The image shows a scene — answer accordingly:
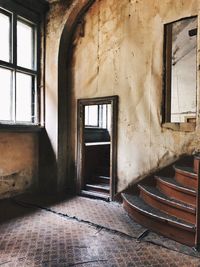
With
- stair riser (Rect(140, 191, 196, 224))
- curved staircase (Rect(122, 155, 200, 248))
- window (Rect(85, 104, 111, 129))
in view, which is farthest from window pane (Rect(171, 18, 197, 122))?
stair riser (Rect(140, 191, 196, 224))

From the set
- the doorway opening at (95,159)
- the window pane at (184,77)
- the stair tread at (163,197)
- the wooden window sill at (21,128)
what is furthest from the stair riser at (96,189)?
the window pane at (184,77)

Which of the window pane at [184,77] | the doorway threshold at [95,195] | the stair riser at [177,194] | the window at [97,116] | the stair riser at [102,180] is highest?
the window pane at [184,77]

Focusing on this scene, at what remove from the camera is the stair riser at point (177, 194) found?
116 inches

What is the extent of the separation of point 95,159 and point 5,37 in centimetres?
317

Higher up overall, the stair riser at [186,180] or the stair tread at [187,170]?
the stair tread at [187,170]

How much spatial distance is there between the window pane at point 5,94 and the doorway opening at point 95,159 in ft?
4.49

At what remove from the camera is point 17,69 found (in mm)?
4586

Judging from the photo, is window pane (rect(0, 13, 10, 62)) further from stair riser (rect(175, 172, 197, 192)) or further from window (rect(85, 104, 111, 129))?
stair riser (rect(175, 172, 197, 192))

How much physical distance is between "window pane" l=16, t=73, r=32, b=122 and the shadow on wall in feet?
1.66

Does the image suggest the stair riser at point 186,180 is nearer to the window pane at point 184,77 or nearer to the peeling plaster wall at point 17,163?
the peeling plaster wall at point 17,163

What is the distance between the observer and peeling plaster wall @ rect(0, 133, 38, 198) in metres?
4.39

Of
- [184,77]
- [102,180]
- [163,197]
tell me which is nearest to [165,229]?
[163,197]

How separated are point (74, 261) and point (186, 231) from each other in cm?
133

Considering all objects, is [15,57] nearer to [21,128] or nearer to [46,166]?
[21,128]
